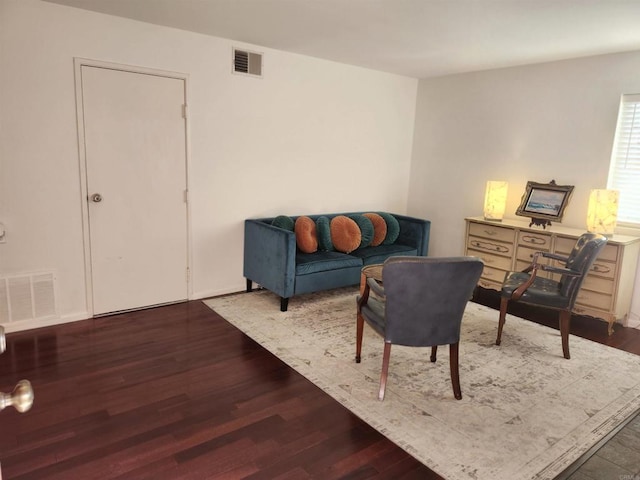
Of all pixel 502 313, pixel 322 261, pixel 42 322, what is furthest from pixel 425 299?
pixel 42 322

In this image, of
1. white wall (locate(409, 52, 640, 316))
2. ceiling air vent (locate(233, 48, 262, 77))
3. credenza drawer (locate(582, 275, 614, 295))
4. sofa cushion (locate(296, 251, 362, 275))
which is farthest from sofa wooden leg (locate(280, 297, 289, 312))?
credenza drawer (locate(582, 275, 614, 295))

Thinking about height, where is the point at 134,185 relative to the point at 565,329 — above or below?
above

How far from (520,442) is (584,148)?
3.17 m

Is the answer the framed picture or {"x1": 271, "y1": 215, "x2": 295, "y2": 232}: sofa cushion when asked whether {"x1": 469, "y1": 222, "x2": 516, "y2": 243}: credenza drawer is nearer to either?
the framed picture

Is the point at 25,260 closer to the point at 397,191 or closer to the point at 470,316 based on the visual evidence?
the point at 470,316

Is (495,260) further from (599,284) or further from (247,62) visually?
(247,62)

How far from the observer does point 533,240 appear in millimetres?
4316

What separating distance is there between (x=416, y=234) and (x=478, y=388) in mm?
2487

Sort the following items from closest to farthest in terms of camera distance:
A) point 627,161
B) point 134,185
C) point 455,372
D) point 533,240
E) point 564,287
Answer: point 455,372 → point 564,287 → point 134,185 → point 627,161 → point 533,240

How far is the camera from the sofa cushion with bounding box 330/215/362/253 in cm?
466

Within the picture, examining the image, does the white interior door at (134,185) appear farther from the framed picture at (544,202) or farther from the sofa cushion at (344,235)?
the framed picture at (544,202)

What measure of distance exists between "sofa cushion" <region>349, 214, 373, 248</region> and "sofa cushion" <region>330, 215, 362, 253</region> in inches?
5.5

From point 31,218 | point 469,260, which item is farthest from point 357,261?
point 31,218

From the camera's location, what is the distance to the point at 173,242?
4.15 metres
